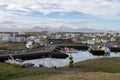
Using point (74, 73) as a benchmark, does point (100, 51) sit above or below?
below

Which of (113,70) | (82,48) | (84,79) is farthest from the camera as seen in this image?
(82,48)

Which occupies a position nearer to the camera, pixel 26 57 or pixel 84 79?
pixel 84 79

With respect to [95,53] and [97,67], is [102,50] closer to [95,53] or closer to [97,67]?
[95,53]

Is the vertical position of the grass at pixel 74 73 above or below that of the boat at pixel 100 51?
above

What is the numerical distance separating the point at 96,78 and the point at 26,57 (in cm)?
6589

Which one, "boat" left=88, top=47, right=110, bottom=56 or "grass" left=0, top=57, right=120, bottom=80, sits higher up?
"grass" left=0, top=57, right=120, bottom=80

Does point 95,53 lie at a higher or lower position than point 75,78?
lower

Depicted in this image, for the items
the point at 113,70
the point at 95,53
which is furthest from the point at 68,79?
the point at 95,53

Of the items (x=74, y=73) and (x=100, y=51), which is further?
(x=100, y=51)

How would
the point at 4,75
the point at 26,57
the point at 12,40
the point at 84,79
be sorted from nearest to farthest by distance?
the point at 84,79
the point at 4,75
the point at 26,57
the point at 12,40

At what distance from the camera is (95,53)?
11631 cm

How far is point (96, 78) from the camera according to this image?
21656 mm

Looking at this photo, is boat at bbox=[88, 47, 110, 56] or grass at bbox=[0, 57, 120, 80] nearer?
grass at bbox=[0, 57, 120, 80]

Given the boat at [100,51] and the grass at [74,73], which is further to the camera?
the boat at [100,51]
